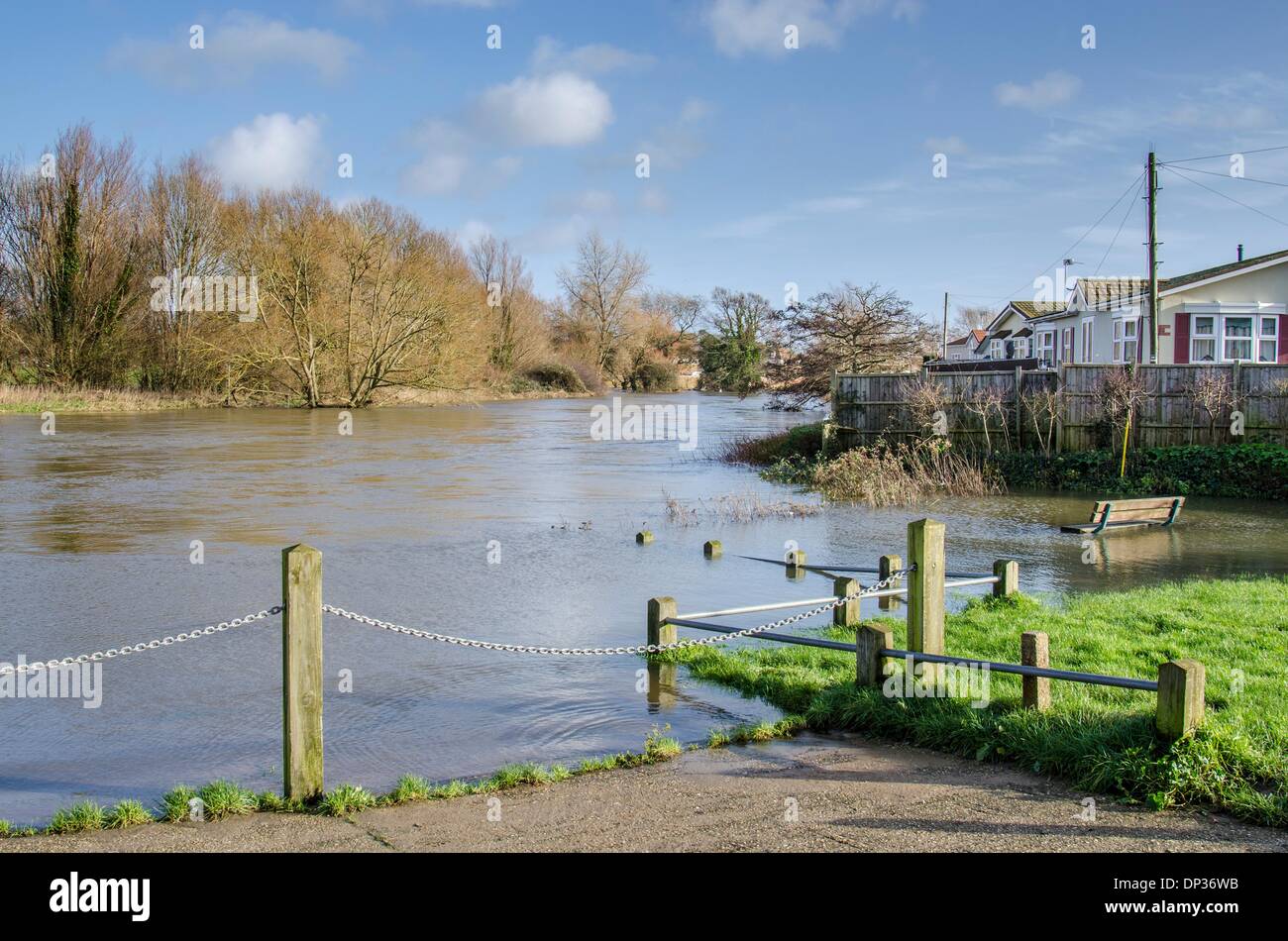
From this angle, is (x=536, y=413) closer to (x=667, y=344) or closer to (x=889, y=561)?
(x=667, y=344)

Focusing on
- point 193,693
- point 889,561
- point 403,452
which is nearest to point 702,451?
point 403,452

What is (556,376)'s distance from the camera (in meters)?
90.4

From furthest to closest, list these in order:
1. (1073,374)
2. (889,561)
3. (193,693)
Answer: (1073,374)
(889,561)
(193,693)

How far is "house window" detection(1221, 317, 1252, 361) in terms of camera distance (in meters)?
35.0

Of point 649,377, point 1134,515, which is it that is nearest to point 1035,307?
point 1134,515

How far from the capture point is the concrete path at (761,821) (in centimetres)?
531

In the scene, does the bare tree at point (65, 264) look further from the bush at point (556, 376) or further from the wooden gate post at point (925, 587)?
the wooden gate post at point (925, 587)

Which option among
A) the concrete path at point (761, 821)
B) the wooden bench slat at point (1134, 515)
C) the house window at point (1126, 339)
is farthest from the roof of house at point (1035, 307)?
the concrete path at point (761, 821)

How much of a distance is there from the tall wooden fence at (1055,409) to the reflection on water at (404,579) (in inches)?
126

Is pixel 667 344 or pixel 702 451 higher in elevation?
pixel 667 344

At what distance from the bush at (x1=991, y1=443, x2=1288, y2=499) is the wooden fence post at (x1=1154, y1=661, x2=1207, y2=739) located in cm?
1936

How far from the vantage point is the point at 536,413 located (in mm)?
62750

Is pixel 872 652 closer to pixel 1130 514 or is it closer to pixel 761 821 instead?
pixel 761 821
